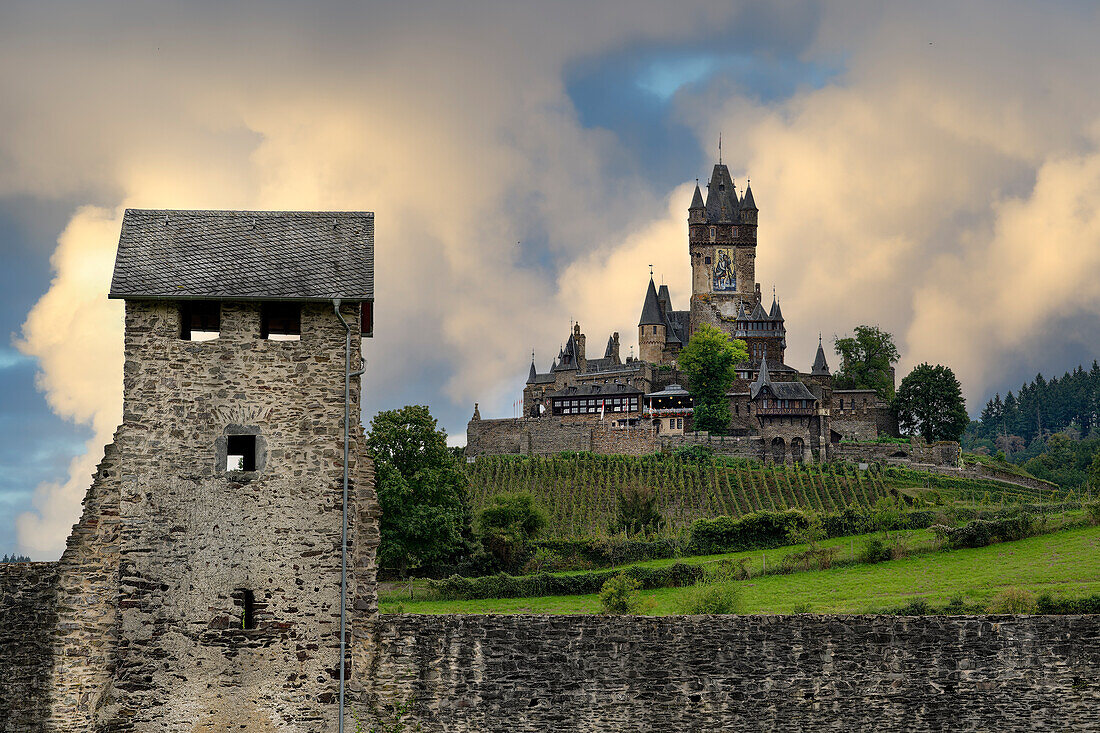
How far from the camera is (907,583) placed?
46.1 metres

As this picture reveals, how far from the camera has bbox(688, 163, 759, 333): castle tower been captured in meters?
141

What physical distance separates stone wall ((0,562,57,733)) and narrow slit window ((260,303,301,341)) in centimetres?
458

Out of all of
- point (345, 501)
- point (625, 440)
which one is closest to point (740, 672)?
point (345, 501)

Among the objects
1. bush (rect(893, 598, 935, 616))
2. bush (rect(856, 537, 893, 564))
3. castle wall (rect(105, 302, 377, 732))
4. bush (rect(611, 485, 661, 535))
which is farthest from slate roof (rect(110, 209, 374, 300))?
bush (rect(611, 485, 661, 535))

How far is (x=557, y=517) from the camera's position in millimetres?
80562

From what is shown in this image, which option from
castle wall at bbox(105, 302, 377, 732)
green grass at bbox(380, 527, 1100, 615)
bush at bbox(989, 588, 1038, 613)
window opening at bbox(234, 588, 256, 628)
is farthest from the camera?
green grass at bbox(380, 527, 1100, 615)

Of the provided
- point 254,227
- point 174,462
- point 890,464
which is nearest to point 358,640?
point 174,462

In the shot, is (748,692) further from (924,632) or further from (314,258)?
(314,258)

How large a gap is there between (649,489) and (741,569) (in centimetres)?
3392

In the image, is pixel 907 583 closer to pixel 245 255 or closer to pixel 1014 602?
pixel 1014 602

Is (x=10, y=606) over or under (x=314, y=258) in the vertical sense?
under

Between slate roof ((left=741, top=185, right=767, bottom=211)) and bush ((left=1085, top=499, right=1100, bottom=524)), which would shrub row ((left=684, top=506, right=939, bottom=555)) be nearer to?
bush ((left=1085, top=499, right=1100, bottom=524))

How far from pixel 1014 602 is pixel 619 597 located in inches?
480

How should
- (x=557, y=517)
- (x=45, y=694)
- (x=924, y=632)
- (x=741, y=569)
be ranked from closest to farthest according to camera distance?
1. (x=45, y=694)
2. (x=924, y=632)
3. (x=741, y=569)
4. (x=557, y=517)
